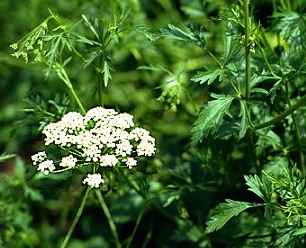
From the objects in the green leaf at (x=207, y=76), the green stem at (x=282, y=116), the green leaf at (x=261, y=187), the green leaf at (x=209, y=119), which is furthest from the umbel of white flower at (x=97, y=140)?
the green stem at (x=282, y=116)

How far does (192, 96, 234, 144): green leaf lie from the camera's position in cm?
308

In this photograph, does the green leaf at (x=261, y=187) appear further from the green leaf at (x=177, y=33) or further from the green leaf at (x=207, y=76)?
the green leaf at (x=177, y=33)

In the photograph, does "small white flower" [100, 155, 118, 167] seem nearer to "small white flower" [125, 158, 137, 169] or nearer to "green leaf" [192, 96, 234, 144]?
"small white flower" [125, 158, 137, 169]

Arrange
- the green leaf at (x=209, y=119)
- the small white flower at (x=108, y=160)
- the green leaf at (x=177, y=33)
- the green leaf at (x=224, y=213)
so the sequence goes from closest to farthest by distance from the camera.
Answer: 1. the small white flower at (x=108, y=160)
2. the green leaf at (x=224, y=213)
3. the green leaf at (x=209, y=119)
4. the green leaf at (x=177, y=33)

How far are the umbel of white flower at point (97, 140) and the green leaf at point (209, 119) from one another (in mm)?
219

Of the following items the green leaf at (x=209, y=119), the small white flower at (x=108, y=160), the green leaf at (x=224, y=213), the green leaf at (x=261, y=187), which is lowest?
the green leaf at (x=224, y=213)

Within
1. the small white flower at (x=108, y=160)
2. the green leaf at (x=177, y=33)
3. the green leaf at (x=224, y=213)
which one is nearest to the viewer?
the small white flower at (x=108, y=160)

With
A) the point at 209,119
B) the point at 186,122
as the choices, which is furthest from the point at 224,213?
the point at 186,122

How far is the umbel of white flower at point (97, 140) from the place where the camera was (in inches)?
115

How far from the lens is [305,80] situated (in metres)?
3.72

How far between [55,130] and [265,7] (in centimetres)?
300

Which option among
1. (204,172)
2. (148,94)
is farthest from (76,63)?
(204,172)

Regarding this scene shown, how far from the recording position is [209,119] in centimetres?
311

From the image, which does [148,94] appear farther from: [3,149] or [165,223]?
[3,149]
